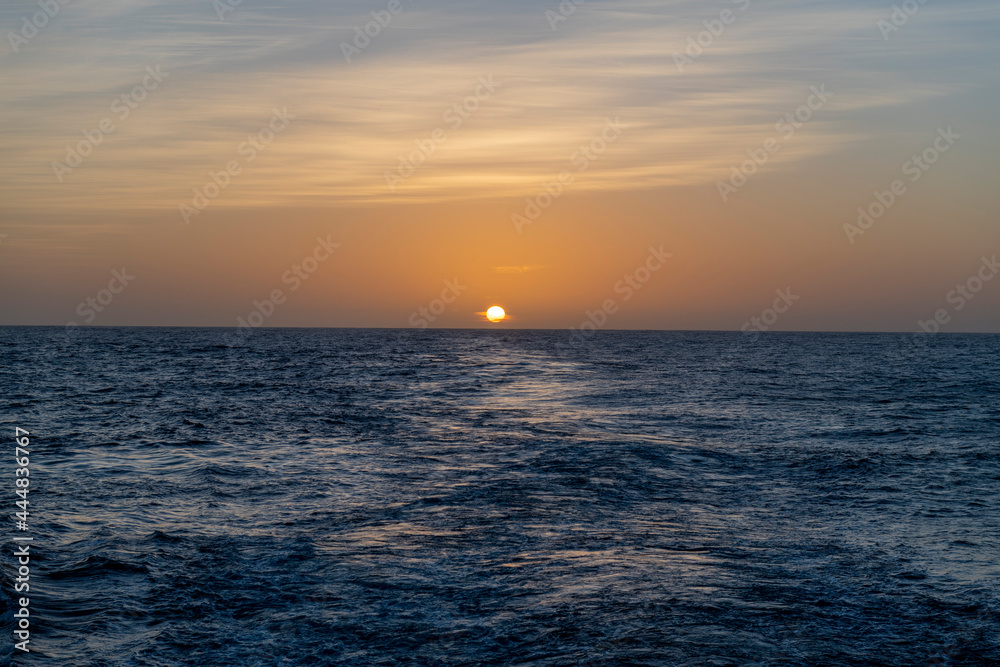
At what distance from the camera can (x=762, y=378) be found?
47.2 meters

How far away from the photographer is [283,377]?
47781 mm

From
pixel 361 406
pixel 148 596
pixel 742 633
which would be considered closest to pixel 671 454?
pixel 742 633

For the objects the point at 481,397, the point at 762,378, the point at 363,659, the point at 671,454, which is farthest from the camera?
the point at 762,378

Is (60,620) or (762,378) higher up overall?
(60,620)

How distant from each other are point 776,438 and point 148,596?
17260 millimetres

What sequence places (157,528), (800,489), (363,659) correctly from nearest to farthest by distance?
(363,659), (157,528), (800,489)

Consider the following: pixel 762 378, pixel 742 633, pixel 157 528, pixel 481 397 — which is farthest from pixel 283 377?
pixel 742 633

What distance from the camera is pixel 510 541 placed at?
10234mm

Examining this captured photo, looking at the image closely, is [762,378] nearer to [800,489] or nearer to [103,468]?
[800,489]

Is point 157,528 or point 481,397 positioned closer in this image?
point 157,528

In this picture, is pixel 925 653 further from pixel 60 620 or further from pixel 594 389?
pixel 594 389

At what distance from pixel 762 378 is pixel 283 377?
29.4 meters

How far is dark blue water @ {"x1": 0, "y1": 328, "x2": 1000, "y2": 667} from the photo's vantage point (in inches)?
275

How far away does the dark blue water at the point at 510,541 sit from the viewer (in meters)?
6.98
